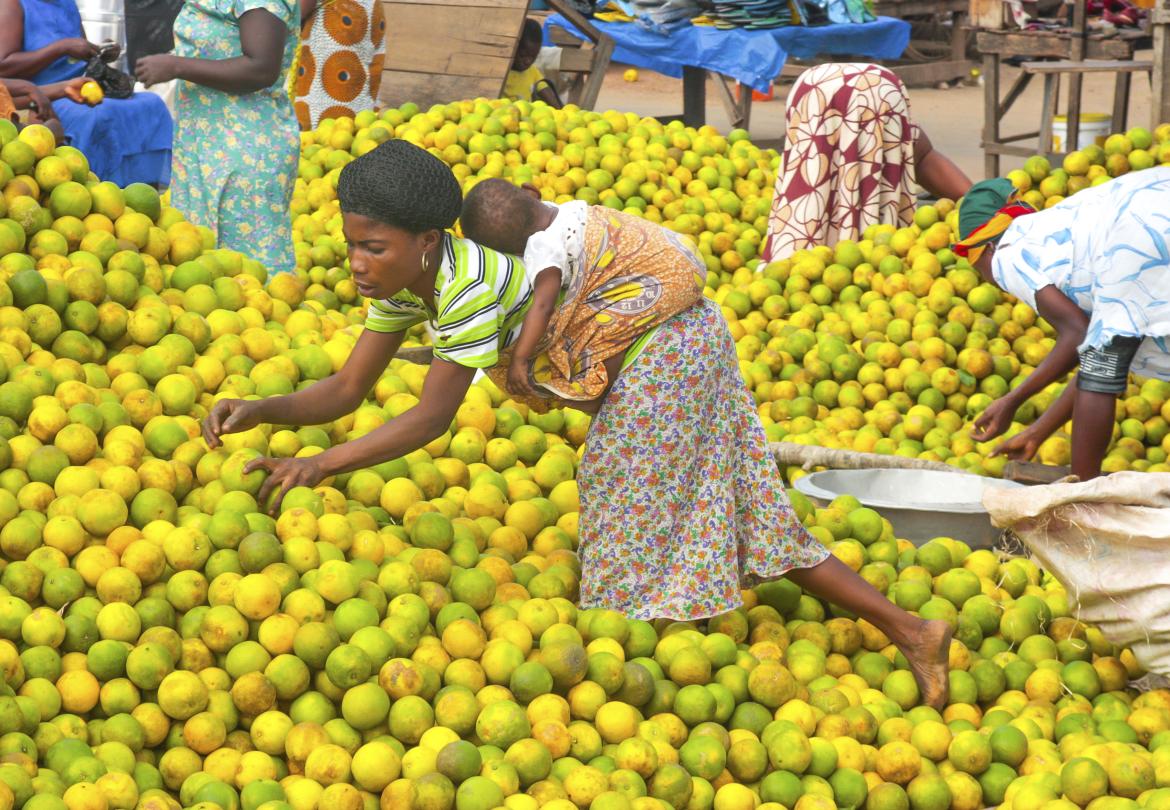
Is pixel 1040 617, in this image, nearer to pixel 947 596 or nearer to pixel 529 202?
pixel 947 596

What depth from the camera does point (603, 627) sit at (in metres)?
2.70

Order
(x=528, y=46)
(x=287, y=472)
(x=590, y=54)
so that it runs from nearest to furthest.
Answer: (x=287, y=472) < (x=528, y=46) < (x=590, y=54)

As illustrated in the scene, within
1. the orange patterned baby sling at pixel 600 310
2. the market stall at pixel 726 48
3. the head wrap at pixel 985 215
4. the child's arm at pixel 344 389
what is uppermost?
the orange patterned baby sling at pixel 600 310

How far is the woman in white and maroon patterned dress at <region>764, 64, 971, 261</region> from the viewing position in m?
5.70

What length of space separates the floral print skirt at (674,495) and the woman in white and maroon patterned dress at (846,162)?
120 inches

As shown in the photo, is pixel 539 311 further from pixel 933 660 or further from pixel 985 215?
pixel 985 215

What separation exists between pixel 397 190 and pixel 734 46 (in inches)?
326

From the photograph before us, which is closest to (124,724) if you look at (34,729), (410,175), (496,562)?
(34,729)

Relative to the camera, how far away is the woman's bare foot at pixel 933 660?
9.27 feet

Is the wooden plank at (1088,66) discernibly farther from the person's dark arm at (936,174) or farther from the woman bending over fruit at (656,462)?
the woman bending over fruit at (656,462)

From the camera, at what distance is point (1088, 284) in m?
3.68

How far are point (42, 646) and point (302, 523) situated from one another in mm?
552

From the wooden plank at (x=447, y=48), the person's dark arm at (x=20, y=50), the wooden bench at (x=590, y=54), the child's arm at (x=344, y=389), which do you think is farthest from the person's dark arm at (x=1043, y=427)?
the wooden bench at (x=590, y=54)

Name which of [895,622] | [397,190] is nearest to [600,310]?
[397,190]
